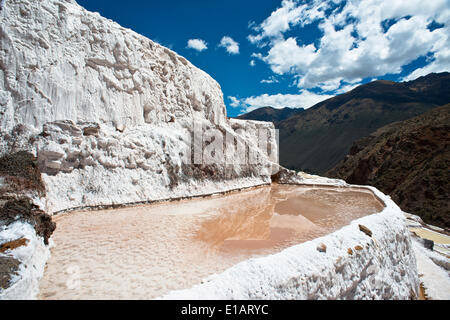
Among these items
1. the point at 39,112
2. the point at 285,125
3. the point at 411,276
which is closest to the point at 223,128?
the point at 39,112

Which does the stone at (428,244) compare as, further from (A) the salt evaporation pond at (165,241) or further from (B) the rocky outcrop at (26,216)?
(B) the rocky outcrop at (26,216)

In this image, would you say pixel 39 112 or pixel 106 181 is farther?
pixel 106 181

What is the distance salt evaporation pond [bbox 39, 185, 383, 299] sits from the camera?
3.14m

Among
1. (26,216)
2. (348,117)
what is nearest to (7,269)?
(26,216)

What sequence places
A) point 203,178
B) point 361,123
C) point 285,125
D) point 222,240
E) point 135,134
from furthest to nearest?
point 285,125
point 361,123
point 203,178
point 135,134
point 222,240

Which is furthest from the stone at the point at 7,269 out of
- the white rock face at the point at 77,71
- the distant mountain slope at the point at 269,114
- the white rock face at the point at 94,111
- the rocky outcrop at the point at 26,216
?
the distant mountain slope at the point at 269,114

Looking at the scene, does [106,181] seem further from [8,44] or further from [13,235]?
[8,44]

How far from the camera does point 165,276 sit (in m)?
3.35

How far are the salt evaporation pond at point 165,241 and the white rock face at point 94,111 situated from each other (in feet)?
3.02

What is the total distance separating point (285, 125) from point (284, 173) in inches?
3744

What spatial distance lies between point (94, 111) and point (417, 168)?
104 ft

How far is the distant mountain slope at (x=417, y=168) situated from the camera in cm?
2183

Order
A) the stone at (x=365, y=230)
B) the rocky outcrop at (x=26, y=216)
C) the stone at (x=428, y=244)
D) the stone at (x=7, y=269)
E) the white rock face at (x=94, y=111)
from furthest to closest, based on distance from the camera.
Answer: the stone at (x=428, y=244) < the white rock face at (x=94, y=111) < the stone at (x=365, y=230) < the rocky outcrop at (x=26, y=216) < the stone at (x=7, y=269)

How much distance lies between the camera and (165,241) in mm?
4621
